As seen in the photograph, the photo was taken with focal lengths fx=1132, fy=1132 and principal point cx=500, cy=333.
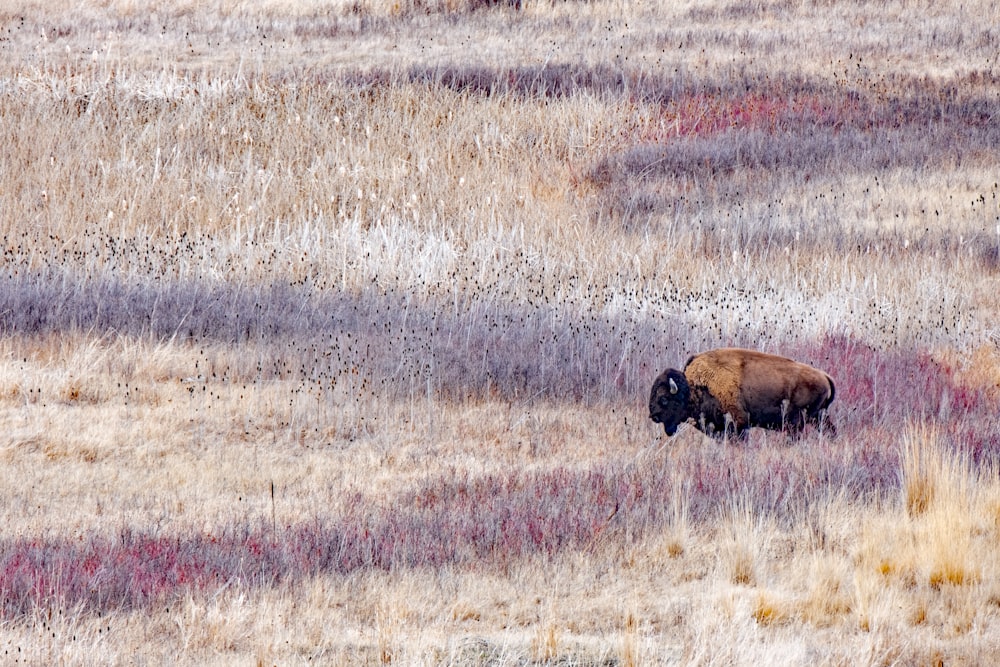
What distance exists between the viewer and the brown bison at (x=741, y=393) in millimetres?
6570

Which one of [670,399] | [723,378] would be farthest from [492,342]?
[723,378]

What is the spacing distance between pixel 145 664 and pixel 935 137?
15825 mm

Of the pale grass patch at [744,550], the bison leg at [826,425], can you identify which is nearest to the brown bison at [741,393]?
the bison leg at [826,425]

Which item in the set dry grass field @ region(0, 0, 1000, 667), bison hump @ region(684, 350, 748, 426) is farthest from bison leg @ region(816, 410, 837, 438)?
bison hump @ region(684, 350, 748, 426)

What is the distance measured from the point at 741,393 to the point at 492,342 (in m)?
3.10

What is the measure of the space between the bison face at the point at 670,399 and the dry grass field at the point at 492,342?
0.86 ft

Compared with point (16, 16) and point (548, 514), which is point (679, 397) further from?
point (16, 16)

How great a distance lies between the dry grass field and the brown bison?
0.66 ft

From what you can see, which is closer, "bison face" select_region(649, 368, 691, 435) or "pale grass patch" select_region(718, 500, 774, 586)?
"pale grass patch" select_region(718, 500, 774, 586)

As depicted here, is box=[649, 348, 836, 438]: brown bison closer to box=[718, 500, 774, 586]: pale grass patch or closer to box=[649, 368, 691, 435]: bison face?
box=[649, 368, 691, 435]: bison face

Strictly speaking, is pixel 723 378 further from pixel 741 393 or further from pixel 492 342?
pixel 492 342

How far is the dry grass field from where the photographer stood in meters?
4.77

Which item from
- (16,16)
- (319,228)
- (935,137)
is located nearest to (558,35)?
(935,137)

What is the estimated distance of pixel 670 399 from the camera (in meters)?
6.67
